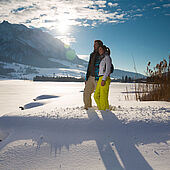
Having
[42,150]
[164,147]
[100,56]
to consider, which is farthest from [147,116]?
[42,150]

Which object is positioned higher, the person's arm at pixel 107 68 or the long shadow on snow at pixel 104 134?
the person's arm at pixel 107 68

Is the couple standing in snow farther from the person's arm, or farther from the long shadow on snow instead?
the long shadow on snow

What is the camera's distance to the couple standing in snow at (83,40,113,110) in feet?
9.06

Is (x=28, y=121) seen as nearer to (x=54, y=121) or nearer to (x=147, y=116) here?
(x=54, y=121)

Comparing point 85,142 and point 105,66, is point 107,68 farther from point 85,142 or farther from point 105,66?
point 85,142

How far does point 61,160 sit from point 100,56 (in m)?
2.12

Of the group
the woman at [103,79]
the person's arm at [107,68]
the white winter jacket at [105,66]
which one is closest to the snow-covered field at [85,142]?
the woman at [103,79]

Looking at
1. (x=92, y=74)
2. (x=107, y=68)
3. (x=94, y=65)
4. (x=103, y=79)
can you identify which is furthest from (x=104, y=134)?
(x=94, y=65)

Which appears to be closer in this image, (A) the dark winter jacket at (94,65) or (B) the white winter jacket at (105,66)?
(B) the white winter jacket at (105,66)

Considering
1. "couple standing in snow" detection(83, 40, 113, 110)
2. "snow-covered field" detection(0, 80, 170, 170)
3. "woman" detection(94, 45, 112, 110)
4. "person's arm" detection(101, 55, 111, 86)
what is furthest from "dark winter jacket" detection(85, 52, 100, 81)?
"snow-covered field" detection(0, 80, 170, 170)

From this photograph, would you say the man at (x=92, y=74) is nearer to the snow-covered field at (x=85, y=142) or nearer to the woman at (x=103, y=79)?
the woman at (x=103, y=79)

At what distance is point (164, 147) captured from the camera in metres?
1.54

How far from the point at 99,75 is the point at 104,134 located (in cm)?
133

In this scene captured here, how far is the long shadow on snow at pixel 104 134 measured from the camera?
1396mm
